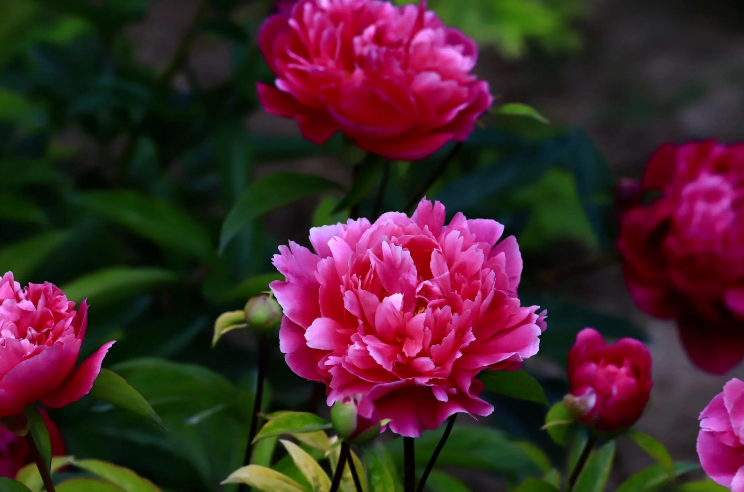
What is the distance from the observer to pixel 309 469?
0.42 metres

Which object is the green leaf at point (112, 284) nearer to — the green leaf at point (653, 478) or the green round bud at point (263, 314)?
the green round bud at point (263, 314)

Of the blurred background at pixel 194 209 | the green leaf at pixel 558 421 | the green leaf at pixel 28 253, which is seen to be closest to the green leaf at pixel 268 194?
the blurred background at pixel 194 209

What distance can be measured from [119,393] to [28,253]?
583 mm

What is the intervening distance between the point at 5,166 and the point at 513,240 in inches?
31.2

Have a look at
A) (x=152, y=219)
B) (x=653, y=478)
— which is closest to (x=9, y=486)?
(x=653, y=478)

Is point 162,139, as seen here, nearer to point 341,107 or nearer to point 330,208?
point 330,208

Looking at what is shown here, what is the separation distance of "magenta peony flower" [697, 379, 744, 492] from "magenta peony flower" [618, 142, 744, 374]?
277mm

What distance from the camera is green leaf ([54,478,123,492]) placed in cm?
44

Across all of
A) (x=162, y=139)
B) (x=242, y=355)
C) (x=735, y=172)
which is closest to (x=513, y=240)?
(x=735, y=172)

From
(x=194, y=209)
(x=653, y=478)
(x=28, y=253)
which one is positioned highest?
(x=653, y=478)

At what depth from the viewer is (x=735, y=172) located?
0.69 meters

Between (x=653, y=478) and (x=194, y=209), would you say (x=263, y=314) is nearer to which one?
(x=653, y=478)

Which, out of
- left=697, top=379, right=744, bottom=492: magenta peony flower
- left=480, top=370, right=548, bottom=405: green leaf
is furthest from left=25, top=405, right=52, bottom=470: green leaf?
left=697, top=379, right=744, bottom=492: magenta peony flower

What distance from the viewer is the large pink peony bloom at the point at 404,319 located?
13.1 inches
